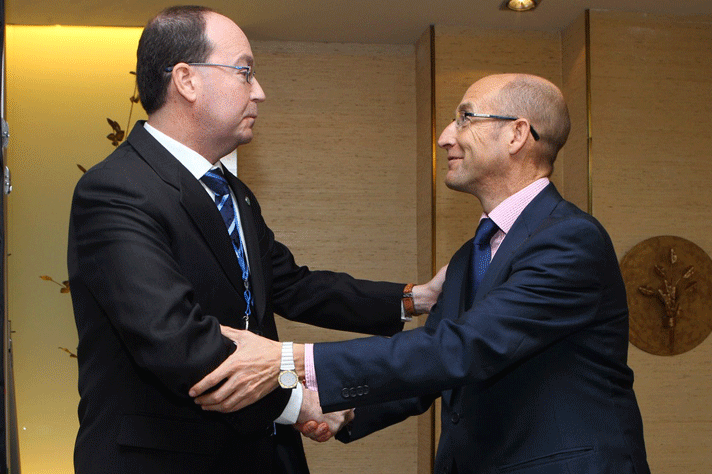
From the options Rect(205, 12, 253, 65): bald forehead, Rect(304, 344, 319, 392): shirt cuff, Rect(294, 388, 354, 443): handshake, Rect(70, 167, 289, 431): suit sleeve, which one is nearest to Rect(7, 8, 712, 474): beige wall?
Rect(294, 388, 354, 443): handshake

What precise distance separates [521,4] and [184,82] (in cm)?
320

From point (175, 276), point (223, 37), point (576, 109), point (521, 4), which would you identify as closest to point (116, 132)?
point (521, 4)

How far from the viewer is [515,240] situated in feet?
6.81

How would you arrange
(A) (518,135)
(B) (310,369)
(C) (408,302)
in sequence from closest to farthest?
(B) (310,369) < (A) (518,135) < (C) (408,302)

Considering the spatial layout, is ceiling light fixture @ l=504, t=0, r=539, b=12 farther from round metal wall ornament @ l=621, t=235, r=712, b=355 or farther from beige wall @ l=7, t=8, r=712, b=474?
round metal wall ornament @ l=621, t=235, r=712, b=355

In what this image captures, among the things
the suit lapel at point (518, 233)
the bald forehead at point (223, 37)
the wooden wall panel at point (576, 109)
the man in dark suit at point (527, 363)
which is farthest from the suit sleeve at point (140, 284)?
the wooden wall panel at point (576, 109)

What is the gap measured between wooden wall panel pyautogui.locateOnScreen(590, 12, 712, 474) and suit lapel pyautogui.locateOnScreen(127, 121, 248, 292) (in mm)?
3307

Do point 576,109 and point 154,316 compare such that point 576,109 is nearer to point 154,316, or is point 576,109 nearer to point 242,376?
point 242,376

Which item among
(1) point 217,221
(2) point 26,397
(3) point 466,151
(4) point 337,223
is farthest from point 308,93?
(1) point 217,221

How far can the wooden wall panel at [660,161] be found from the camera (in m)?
4.82

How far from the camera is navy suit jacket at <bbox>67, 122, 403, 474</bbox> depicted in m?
1.77

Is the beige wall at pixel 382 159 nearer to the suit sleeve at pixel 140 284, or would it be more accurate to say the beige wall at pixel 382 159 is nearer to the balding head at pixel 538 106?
the balding head at pixel 538 106

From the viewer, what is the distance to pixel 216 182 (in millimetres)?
2164

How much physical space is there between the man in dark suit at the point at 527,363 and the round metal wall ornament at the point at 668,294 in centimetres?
288
